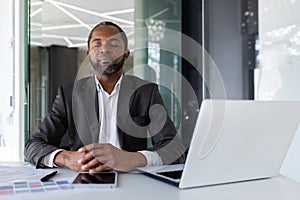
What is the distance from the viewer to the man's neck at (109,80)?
4.59 feet

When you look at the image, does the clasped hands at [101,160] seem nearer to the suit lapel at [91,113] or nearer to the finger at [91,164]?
the finger at [91,164]

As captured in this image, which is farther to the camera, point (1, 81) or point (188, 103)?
point (1, 81)

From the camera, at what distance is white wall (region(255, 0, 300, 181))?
1.29 meters

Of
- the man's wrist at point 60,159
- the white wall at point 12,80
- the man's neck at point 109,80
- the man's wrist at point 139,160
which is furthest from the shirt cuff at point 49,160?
the white wall at point 12,80

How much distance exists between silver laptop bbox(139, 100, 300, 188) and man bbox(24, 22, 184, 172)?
1.19 ft

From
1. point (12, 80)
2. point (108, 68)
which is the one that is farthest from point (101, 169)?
point (12, 80)

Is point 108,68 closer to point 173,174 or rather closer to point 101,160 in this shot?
point 101,160

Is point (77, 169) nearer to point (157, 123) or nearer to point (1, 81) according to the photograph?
point (157, 123)

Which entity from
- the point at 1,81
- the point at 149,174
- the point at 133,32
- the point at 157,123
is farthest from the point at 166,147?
the point at 1,81

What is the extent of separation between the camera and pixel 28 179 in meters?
0.78

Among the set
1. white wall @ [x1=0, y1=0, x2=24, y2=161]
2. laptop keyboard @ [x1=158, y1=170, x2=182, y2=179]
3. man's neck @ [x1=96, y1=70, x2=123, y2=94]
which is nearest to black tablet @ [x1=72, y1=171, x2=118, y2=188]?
laptop keyboard @ [x1=158, y1=170, x2=182, y2=179]

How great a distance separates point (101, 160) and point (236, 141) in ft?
1.21

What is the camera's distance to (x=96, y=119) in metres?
1.30

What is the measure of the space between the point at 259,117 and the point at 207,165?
15cm
